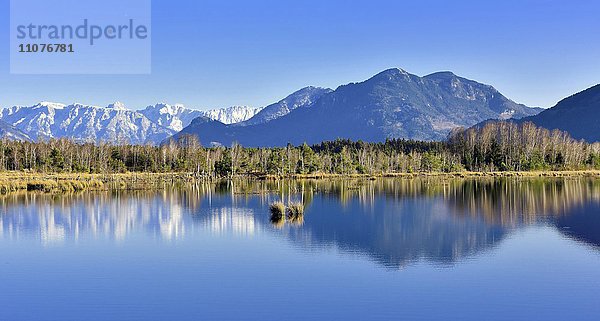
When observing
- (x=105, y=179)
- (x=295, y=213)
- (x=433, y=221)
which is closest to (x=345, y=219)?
(x=295, y=213)

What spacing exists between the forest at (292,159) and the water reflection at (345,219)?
57.5 metres

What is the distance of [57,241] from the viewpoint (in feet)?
114

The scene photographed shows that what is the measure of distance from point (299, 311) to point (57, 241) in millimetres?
20930

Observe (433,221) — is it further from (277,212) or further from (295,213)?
(277,212)

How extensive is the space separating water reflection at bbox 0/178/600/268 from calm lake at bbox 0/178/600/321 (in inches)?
7.6

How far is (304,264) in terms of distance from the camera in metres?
27.7

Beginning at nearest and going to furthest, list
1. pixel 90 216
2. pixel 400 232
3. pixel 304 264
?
1. pixel 304 264
2. pixel 400 232
3. pixel 90 216

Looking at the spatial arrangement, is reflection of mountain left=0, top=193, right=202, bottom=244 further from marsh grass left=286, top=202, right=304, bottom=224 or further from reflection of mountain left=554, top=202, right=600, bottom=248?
reflection of mountain left=554, top=202, right=600, bottom=248

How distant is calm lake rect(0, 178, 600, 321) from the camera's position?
2022cm

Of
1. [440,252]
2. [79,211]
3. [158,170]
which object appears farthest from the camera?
[158,170]

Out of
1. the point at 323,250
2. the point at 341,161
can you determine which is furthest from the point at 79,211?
the point at 341,161

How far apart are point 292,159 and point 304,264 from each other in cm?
10346

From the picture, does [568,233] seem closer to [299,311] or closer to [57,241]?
[299,311]

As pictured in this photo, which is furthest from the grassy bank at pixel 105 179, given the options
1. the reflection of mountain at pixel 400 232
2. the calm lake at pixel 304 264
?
the reflection of mountain at pixel 400 232
